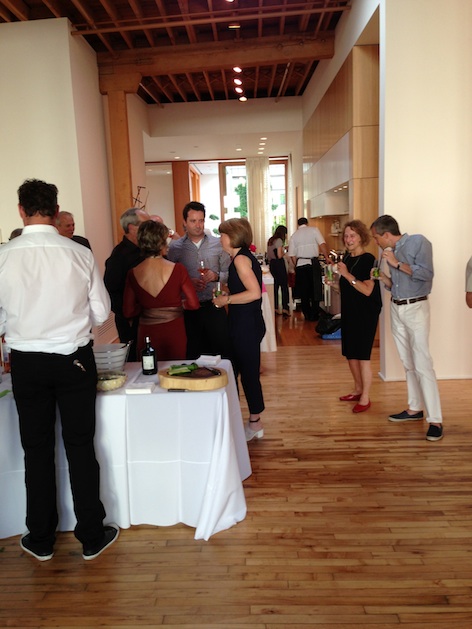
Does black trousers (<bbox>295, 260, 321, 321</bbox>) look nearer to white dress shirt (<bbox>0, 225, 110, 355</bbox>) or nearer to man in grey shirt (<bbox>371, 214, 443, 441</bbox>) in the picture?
man in grey shirt (<bbox>371, 214, 443, 441</bbox>)

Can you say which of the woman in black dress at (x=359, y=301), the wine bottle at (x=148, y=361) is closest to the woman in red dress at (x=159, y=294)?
the wine bottle at (x=148, y=361)

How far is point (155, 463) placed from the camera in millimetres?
2586

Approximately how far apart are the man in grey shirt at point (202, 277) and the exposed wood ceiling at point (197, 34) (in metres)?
3.93

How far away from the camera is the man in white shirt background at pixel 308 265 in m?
8.58

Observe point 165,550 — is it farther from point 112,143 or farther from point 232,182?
point 232,182

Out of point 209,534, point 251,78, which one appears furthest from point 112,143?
point 209,534

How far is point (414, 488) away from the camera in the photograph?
304 centimetres

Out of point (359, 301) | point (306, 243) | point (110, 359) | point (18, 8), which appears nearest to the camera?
point (110, 359)

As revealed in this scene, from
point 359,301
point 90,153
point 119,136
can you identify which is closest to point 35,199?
point 359,301

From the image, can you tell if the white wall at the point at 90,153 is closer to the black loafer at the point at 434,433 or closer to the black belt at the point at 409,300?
the black belt at the point at 409,300

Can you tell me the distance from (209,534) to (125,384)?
862 millimetres

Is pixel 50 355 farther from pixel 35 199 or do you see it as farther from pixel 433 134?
pixel 433 134

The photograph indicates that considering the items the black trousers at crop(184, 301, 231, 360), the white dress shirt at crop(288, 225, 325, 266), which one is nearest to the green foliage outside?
the white dress shirt at crop(288, 225, 325, 266)

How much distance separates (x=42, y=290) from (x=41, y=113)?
17.0ft
